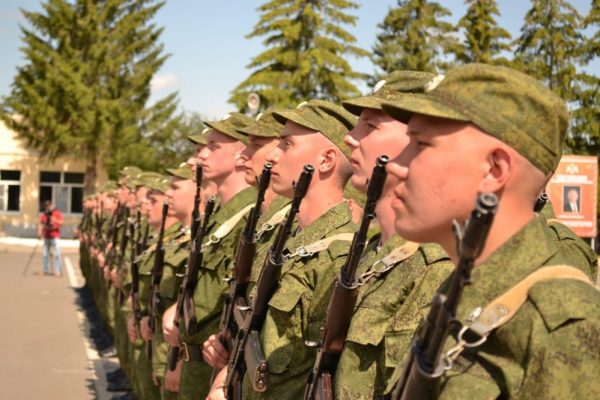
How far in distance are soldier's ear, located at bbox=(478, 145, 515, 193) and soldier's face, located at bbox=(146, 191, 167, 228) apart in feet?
22.4

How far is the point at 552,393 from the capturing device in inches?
63.7

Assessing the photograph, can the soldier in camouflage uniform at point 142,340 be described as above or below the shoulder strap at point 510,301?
below

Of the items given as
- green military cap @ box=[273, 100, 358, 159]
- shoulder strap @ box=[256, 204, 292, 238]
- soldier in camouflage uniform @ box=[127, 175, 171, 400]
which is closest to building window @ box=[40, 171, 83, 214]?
soldier in camouflage uniform @ box=[127, 175, 171, 400]

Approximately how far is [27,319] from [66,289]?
5.19 m

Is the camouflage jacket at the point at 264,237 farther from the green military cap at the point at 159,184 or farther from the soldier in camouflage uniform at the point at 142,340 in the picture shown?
the green military cap at the point at 159,184

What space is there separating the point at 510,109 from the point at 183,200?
17.3 ft

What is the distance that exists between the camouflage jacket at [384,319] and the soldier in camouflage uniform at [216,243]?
7.42ft

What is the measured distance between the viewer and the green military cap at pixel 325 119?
388cm

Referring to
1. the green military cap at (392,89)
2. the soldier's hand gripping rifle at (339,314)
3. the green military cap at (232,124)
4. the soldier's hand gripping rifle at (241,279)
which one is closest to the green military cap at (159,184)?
the green military cap at (232,124)

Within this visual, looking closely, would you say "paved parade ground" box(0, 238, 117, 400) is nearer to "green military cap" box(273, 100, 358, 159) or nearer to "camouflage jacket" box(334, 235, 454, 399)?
"green military cap" box(273, 100, 358, 159)

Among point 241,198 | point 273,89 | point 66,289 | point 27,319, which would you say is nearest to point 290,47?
point 273,89

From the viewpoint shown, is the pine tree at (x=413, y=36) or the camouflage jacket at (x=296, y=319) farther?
the pine tree at (x=413, y=36)

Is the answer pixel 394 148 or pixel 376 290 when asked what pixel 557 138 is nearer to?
pixel 376 290

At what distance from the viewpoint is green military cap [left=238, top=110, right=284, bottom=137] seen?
479 centimetres
